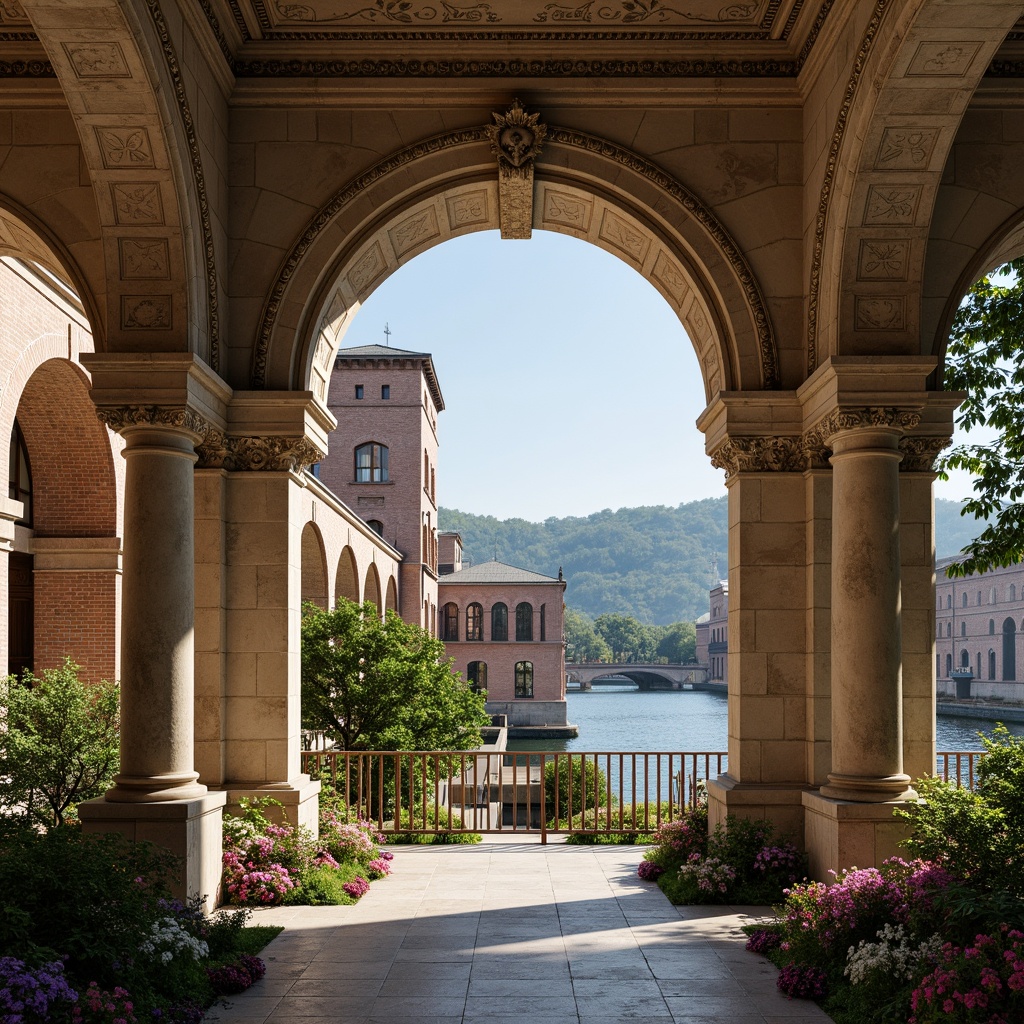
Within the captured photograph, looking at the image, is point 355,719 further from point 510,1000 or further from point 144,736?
point 510,1000

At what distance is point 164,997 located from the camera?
5.95m

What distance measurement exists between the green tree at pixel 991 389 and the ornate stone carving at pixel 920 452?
6.03 ft

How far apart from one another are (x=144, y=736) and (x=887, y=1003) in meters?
5.73

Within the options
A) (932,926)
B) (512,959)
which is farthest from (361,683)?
(932,926)

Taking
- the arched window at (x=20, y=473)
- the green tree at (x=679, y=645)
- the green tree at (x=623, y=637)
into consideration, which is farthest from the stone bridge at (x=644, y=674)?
the arched window at (x=20, y=473)

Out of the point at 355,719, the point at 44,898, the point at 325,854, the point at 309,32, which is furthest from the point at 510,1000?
the point at 355,719

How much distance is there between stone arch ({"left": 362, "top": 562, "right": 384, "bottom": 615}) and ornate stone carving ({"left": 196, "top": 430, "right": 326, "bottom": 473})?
29.4 m

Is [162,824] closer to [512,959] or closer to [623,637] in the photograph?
[512,959]

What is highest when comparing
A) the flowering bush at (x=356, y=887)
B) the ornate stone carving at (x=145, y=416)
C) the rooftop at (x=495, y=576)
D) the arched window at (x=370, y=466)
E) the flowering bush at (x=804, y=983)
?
the arched window at (x=370, y=466)

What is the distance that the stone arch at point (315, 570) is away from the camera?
1119 inches

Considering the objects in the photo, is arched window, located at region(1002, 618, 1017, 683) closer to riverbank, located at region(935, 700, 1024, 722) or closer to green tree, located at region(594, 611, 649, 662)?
riverbank, located at region(935, 700, 1024, 722)

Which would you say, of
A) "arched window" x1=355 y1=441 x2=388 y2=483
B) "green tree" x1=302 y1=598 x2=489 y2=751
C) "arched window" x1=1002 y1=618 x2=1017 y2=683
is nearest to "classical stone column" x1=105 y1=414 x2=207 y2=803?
"green tree" x1=302 y1=598 x2=489 y2=751

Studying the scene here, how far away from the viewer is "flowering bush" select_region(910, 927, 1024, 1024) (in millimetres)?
5211

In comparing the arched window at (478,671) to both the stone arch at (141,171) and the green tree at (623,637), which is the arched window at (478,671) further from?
the green tree at (623,637)
